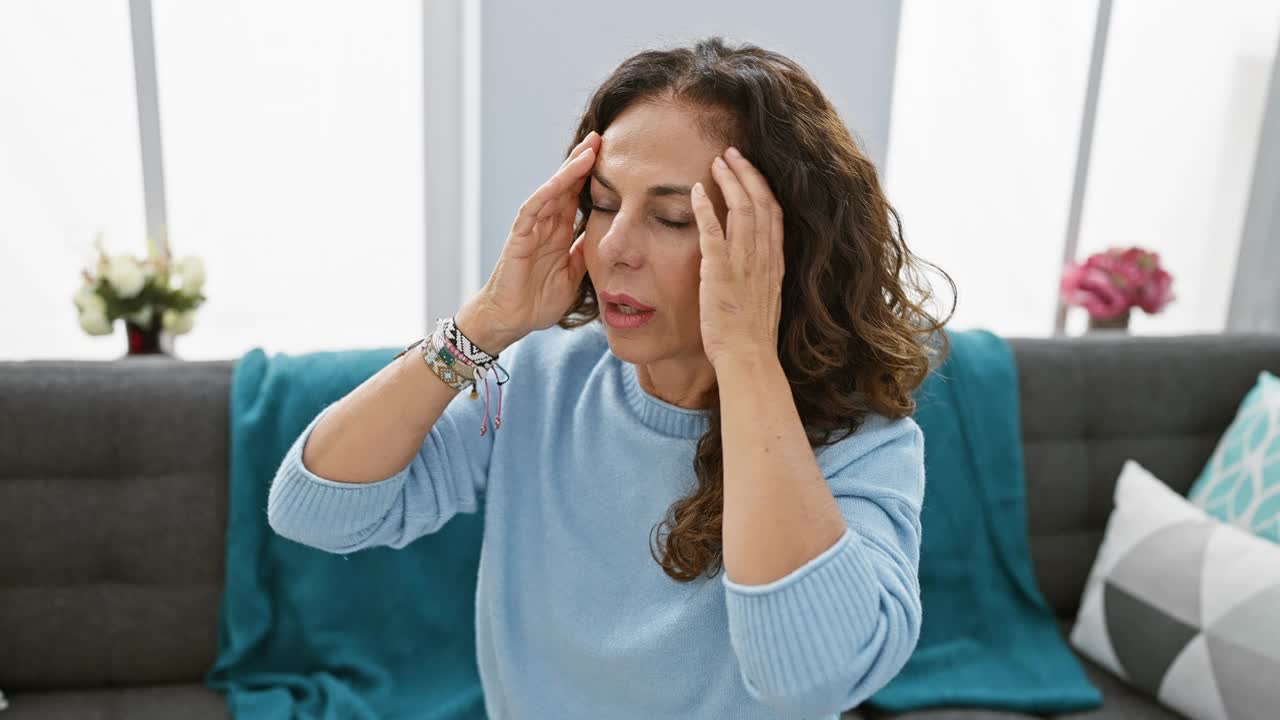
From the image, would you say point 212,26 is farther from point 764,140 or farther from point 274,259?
point 764,140

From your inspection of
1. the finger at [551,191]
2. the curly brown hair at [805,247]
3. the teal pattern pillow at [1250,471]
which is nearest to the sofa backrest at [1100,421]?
the teal pattern pillow at [1250,471]

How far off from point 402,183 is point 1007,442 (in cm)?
160

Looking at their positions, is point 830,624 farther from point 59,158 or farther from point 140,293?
point 59,158

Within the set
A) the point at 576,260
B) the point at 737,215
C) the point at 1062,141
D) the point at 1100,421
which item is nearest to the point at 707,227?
the point at 737,215

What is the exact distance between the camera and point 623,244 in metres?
1.02

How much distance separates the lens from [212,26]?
2.35 meters

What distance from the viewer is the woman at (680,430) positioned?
912 millimetres

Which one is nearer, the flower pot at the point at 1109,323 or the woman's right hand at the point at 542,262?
the woman's right hand at the point at 542,262

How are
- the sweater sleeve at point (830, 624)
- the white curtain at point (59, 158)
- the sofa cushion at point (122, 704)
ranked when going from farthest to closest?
1. the white curtain at point (59, 158)
2. the sofa cushion at point (122, 704)
3. the sweater sleeve at point (830, 624)

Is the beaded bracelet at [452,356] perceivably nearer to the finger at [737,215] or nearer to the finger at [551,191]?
the finger at [551,191]

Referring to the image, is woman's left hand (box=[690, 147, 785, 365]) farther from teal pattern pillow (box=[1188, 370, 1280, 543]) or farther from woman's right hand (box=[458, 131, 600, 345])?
teal pattern pillow (box=[1188, 370, 1280, 543])

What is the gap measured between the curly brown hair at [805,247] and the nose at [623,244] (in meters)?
0.12

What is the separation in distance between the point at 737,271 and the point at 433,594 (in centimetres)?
111

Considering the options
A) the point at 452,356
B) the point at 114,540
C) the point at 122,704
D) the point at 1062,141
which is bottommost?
the point at 122,704
